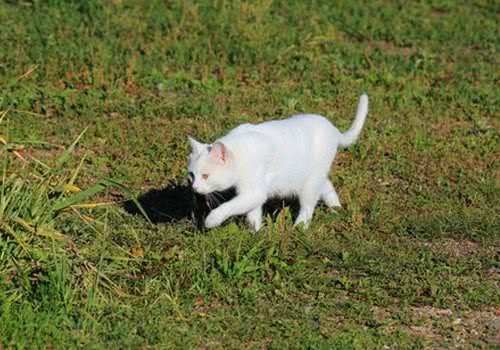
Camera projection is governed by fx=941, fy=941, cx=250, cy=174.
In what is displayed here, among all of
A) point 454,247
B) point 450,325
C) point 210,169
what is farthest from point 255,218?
point 450,325

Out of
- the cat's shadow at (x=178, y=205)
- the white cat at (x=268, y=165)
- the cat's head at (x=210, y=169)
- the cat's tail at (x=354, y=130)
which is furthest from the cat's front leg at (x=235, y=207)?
the cat's tail at (x=354, y=130)

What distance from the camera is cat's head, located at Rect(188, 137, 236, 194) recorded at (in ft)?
21.6

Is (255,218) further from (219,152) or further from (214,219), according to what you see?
(219,152)

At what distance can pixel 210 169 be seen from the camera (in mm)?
6598

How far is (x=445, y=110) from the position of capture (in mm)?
10383

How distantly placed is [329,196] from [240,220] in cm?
94

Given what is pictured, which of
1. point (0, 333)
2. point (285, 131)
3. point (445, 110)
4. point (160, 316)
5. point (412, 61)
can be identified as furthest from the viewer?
point (412, 61)

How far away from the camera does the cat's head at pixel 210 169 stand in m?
6.57

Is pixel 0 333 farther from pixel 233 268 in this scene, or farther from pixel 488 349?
pixel 488 349

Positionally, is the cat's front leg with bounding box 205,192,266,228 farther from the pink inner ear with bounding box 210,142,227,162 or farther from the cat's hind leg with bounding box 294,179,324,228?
the cat's hind leg with bounding box 294,179,324,228

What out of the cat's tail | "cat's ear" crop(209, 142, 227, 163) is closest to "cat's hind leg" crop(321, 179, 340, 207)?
the cat's tail

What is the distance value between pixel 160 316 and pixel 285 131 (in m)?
1.99

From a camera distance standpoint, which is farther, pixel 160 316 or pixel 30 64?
pixel 30 64

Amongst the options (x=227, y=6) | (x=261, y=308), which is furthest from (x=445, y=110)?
(x=261, y=308)
